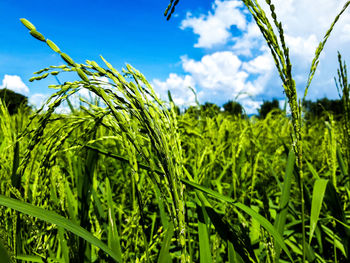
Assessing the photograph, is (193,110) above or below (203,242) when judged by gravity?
above

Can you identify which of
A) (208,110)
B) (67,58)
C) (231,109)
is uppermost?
(231,109)

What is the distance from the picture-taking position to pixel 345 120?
4.55 feet

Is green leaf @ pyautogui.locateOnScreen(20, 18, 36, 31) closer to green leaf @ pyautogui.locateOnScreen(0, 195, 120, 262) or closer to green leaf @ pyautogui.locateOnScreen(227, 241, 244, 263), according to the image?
green leaf @ pyautogui.locateOnScreen(0, 195, 120, 262)

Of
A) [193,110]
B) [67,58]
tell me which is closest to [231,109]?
[193,110]

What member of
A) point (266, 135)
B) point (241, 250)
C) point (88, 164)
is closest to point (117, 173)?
point (88, 164)

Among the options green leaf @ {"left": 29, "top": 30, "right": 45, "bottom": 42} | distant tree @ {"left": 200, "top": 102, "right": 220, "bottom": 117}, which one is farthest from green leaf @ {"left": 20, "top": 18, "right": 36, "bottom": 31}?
distant tree @ {"left": 200, "top": 102, "right": 220, "bottom": 117}

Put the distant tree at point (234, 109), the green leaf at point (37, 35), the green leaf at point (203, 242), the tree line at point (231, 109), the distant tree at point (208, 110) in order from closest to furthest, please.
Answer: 1. the green leaf at point (37, 35)
2. the green leaf at point (203, 242)
3. the tree line at point (231, 109)
4. the distant tree at point (208, 110)
5. the distant tree at point (234, 109)

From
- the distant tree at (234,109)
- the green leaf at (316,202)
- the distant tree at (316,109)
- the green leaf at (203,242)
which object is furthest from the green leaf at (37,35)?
the distant tree at (234,109)

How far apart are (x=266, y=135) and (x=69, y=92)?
4.10 metres

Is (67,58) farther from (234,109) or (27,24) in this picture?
(234,109)

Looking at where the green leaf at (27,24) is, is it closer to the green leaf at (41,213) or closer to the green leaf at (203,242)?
the green leaf at (41,213)

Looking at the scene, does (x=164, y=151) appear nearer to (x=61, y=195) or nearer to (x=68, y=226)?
(x=68, y=226)

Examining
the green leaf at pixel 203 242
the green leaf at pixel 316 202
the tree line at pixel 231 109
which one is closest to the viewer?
the green leaf at pixel 203 242

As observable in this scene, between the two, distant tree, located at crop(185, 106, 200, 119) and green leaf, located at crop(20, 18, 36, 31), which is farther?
distant tree, located at crop(185, 106, 200, 119)
